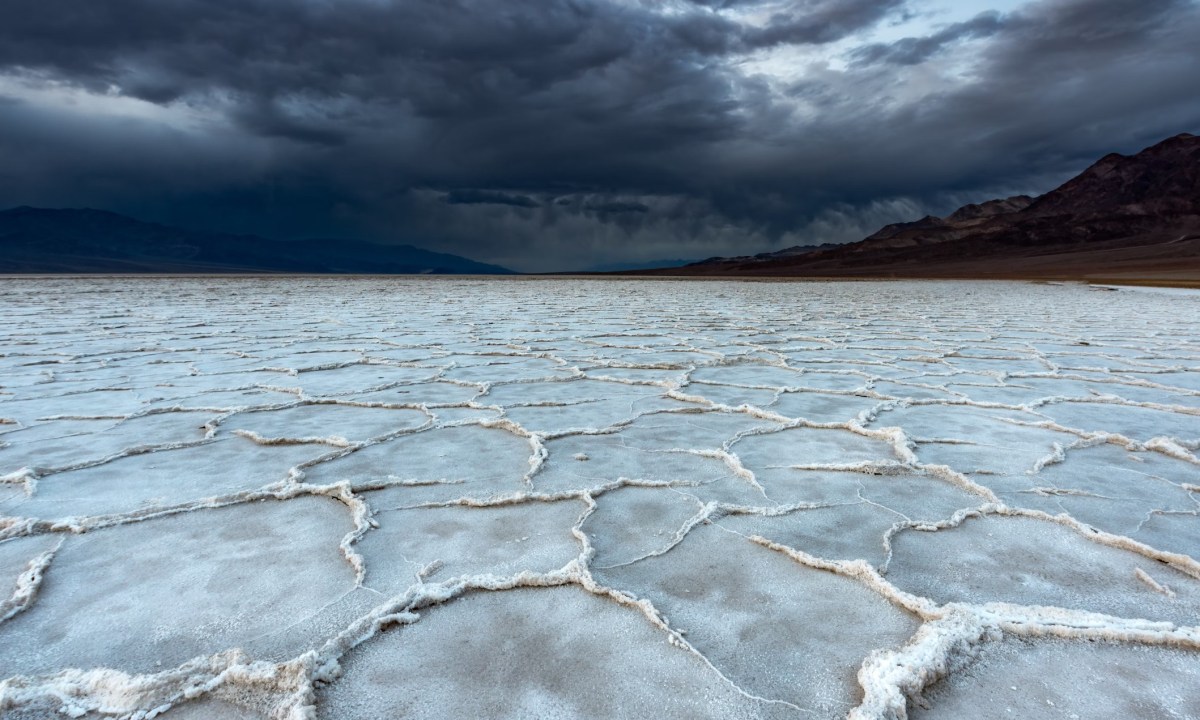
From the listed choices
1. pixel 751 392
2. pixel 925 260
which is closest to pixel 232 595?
pixel 751 392

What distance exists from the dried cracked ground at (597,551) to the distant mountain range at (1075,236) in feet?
136

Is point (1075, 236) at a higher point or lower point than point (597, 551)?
higher

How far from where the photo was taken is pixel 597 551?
142 cm

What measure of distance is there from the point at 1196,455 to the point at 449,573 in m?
2.37

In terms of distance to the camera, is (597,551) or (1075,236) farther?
(1075,236)

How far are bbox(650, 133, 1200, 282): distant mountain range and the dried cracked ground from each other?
41.5 meters

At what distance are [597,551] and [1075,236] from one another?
64.8 m

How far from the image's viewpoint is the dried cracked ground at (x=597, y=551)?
3.17ft

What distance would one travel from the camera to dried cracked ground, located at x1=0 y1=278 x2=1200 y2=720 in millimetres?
966

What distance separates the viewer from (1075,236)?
53.0 meters

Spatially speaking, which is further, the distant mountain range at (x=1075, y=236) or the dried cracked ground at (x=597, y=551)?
the distant mountain range at (x=1075, y=236)

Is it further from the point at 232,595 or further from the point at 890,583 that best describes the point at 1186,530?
the point at 232,595

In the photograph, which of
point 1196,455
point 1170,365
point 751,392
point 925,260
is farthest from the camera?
point 925,260

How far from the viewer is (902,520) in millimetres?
1582
